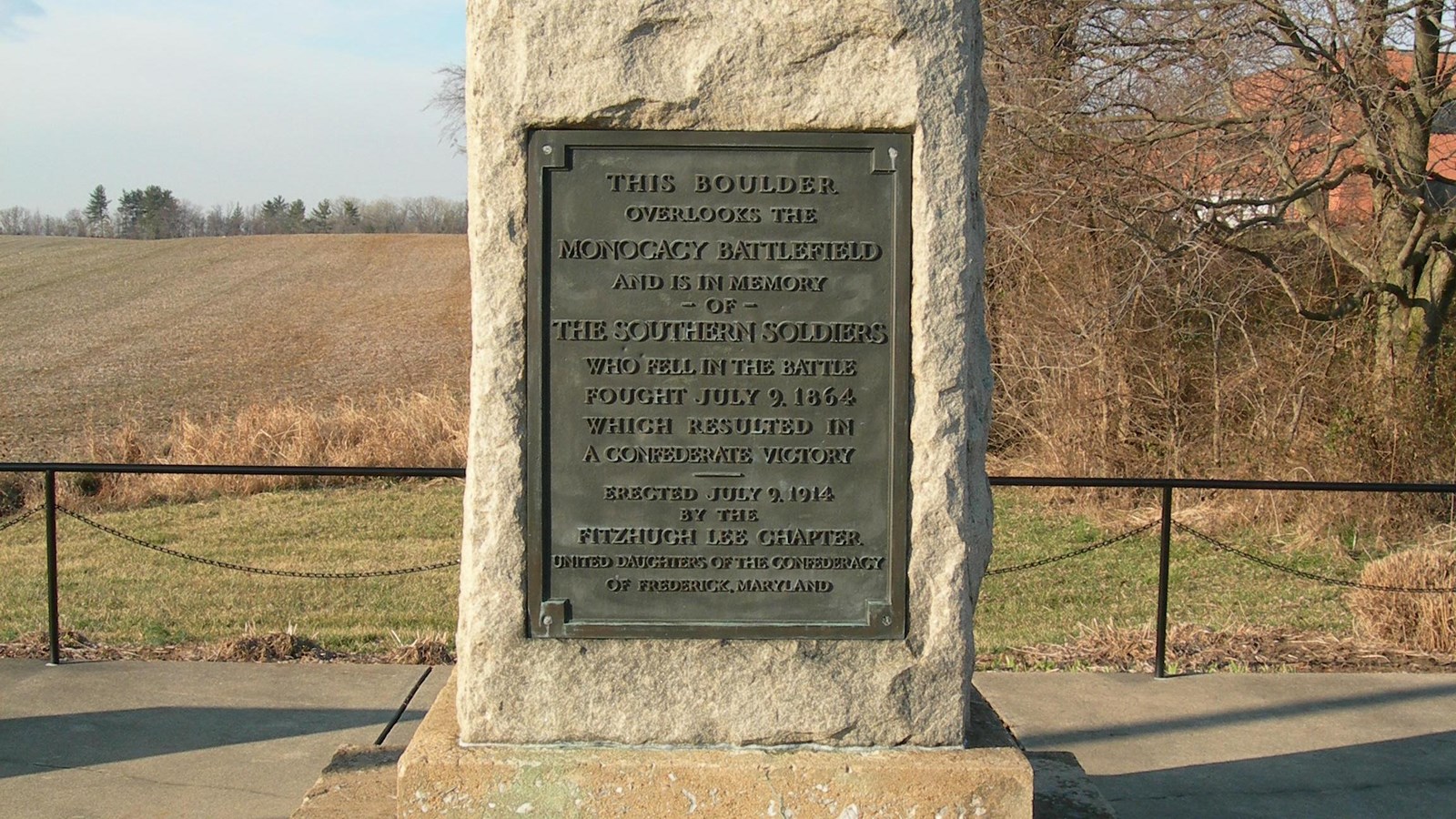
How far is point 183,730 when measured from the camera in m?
5.24

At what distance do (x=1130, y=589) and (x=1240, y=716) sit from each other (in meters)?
3.88

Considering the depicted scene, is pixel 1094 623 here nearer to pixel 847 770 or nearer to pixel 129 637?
pixel 847 770

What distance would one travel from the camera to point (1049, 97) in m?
11.1

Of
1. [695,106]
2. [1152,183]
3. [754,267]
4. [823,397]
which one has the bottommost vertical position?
[823,397]

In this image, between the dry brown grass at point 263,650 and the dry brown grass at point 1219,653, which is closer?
the dry brown grass at point 263,650

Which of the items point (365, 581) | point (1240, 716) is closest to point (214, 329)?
point (365, 581)

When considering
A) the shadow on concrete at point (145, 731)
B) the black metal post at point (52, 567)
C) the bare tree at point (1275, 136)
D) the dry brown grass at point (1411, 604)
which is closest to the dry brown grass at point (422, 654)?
the shadow on concrete at point (145, 731)

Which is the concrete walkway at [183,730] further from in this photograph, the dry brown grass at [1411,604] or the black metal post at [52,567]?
the dry brown grass at [1411,604]

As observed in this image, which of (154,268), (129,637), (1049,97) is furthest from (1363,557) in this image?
(154,268)

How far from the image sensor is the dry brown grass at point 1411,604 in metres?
6.84

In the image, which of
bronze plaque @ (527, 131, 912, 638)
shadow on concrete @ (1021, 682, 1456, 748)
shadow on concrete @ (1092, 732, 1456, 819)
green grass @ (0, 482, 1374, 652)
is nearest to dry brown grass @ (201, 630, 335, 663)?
green grass @ (0, 482, 1374, 652)

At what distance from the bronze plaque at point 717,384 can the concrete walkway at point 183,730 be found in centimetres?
187

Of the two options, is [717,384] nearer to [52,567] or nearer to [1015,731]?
[1015,731]

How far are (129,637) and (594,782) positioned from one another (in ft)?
17.1
